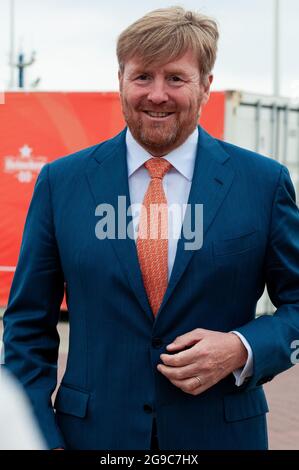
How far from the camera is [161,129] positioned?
197 cm

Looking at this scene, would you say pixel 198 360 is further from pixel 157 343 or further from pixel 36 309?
pixel 36 309

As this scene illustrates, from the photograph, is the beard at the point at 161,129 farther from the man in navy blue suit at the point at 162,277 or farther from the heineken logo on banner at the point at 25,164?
the heineken logo on banner at the point at 25,164

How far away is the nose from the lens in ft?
6.29

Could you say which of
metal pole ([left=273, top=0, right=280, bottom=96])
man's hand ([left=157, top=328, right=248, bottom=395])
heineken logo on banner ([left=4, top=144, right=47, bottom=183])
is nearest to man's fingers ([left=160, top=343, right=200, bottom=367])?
man's hand ([left=157, top=328, right=248, bottom=395])

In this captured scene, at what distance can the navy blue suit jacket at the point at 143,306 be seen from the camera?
6.36ft

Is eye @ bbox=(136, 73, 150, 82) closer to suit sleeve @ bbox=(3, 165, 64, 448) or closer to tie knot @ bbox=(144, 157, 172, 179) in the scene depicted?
tie knot @ bbox=(144, 157, 172, 179)

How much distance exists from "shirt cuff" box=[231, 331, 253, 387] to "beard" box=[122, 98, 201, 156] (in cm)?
51

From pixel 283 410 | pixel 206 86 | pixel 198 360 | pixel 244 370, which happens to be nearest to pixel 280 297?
pixel 244 370

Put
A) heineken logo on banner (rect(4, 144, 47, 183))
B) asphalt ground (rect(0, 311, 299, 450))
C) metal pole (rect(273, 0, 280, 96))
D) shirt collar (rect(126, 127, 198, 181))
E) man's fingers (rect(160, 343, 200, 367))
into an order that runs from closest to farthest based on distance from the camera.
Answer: man's fingers (rect(160, 343, 200, 367))
shirt collar (rect(126, 127, 198, 181))
asphalt ground (rect(0, 311, 299, 450))
heineken logo on banner (rect(4, 144, 47, 183))
metal pole (rect(273, 0, 280, 96))

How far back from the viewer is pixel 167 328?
1.93m

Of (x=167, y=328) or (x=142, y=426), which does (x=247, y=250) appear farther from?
(x=142, y=426)

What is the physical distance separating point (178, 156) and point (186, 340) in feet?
1.61

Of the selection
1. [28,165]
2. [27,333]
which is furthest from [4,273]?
[27,333]

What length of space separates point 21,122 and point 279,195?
7508 mm
